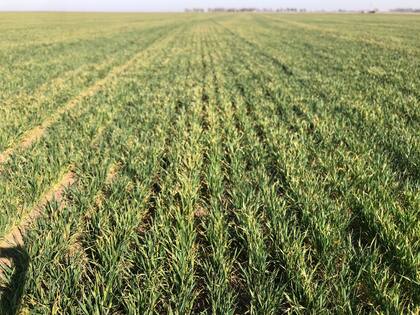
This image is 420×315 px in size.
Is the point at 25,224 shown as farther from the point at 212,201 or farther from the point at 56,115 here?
the point at 56,115

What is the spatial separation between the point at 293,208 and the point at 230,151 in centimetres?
252

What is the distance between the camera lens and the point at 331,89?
12.8 meters

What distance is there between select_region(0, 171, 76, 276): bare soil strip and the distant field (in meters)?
0.03

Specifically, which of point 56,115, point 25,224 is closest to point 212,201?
point 25,224

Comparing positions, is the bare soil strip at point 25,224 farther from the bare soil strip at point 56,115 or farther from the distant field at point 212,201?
the bare soil strip at point 56,115

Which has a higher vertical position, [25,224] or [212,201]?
[212,201]

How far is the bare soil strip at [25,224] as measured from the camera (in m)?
4.25

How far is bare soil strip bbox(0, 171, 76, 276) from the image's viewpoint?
4.25 meters

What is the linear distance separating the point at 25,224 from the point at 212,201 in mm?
2657

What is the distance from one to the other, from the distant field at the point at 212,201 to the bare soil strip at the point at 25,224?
29 millimetres

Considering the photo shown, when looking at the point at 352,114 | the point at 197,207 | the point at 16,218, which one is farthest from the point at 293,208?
the point at 352,114

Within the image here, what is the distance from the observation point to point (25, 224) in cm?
514

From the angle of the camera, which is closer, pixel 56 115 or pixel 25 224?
pixel 25 224

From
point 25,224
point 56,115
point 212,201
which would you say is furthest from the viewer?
point 56,115
